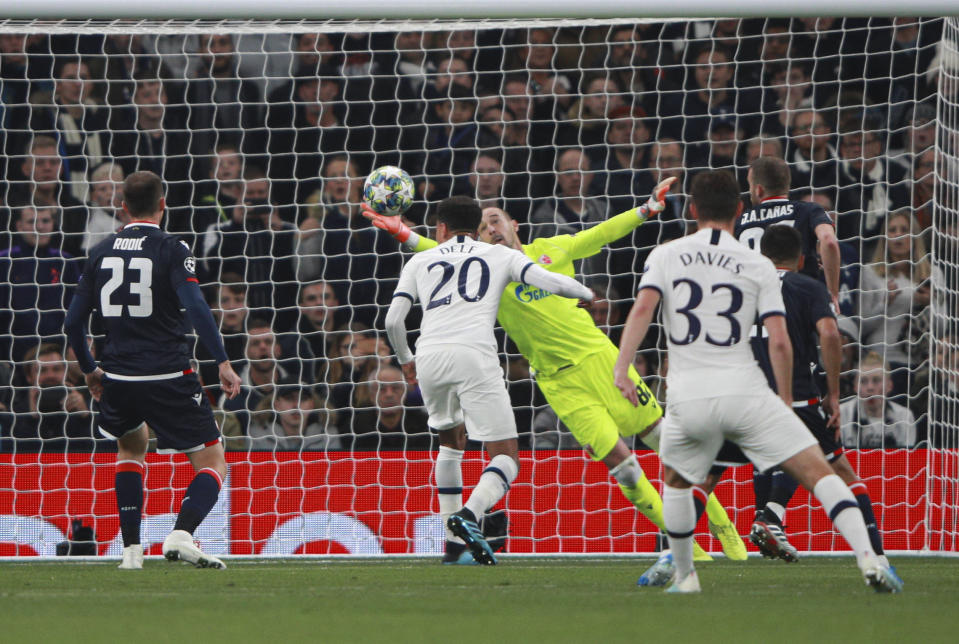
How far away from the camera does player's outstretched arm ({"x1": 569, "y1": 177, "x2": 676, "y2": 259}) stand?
705 cm

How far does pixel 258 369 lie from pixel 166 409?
124 inches

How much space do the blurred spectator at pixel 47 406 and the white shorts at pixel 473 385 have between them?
11.4 ft

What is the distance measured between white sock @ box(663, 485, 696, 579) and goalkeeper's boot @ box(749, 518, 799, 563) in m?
1.89

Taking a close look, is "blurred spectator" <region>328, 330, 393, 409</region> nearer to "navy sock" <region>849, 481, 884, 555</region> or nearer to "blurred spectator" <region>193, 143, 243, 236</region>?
"blurred spectator" <region>193, 143, 243, 236</region>

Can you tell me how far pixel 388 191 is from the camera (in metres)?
7.70

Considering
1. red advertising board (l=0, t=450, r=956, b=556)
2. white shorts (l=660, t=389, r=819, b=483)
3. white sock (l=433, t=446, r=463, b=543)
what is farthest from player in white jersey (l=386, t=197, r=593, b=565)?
white shorts (l=660, t=389, r=819, b=483)

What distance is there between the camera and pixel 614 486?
29.2 ft

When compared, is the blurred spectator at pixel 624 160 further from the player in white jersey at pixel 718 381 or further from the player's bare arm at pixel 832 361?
the player in white jersey at pixel 718 381

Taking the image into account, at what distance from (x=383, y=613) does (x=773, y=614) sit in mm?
1190

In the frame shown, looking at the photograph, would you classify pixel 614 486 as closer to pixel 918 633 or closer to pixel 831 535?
pixel 831 535

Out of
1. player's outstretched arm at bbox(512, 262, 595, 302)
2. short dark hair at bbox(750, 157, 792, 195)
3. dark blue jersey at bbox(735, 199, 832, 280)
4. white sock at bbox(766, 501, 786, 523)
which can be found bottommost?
white sock at bbox(766, 501, 786, 523)

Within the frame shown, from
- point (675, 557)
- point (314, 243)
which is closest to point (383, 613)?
point (675, 557)

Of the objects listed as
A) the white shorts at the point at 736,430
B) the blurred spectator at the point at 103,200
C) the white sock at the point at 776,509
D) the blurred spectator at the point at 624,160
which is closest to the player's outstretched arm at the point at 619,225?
the white sock at the point at 776,509

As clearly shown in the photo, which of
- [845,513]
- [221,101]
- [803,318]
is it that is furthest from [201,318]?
[221,101]
